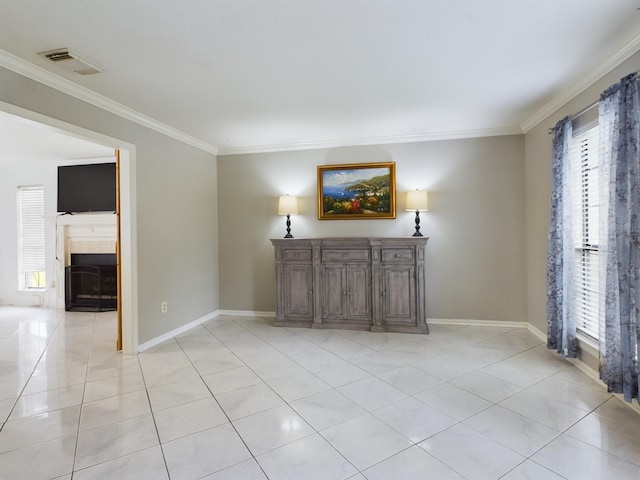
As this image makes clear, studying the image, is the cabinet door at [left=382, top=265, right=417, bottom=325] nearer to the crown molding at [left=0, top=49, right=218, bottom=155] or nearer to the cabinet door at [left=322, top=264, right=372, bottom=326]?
the cabinet door at [left=322, top=264, right=372, bottom=326]

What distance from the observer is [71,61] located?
236 cm

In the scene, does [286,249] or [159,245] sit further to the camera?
[286,249]

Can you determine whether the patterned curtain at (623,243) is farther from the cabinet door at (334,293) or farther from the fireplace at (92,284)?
the fireplace at (92,284)

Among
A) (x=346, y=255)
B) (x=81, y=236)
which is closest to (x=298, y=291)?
(x=346, y=255)

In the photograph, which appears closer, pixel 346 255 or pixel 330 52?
pixel 330 52

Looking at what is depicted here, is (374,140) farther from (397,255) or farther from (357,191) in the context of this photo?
(397,255)

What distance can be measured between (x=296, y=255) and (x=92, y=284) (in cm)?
379

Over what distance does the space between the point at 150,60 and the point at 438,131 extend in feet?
10.5

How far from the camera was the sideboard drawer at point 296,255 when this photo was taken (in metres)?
4.27

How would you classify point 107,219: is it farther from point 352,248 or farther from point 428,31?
point 428,31

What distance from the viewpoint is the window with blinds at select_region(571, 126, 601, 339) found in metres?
2.75

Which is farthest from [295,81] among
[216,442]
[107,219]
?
[107,219]

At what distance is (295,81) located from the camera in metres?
2.74

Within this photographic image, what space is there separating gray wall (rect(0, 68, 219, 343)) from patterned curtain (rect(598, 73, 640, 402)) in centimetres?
397
